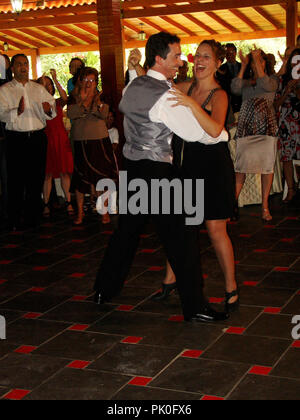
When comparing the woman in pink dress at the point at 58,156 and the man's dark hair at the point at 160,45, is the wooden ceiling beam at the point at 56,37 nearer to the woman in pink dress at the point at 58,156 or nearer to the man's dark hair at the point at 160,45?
the woman in pink dress at the point at 58,156

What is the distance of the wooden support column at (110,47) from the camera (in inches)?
339

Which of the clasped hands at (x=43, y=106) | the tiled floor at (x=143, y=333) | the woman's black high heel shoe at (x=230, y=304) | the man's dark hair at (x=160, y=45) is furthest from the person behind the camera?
the clasped hands at (x=43, y=106)

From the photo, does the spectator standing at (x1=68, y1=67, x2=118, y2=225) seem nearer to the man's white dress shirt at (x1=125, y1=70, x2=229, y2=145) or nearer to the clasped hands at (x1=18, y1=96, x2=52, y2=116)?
the clasped hands at (x1=18, y1=96, x2=52, y2=116)

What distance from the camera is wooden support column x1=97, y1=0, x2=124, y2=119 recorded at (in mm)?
8609

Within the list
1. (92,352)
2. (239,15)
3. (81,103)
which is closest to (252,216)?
(81,103)

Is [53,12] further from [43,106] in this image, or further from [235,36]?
[43,106]

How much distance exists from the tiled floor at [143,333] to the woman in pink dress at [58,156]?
1672 millimetres

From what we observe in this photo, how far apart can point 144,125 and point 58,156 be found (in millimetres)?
3865

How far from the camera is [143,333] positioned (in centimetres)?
384

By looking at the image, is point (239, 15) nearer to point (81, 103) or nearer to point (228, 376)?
point (81, 103)

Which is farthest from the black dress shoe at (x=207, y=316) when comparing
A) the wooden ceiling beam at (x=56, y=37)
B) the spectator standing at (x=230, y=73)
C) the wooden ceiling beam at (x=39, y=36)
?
the wooden ceiling beam at (x=39, y=36)

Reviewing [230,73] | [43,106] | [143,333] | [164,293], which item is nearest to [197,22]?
[230,73]

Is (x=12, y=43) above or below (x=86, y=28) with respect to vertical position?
below

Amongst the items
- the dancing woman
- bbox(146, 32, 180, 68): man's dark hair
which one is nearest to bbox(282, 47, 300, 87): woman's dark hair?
the dancing woman
